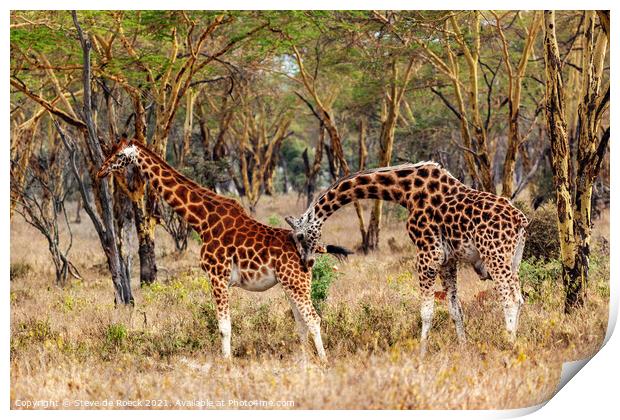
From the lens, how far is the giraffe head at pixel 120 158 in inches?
266

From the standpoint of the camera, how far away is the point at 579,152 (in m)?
7.25

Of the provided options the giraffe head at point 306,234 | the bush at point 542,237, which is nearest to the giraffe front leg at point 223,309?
the giraffe head at point 306,234

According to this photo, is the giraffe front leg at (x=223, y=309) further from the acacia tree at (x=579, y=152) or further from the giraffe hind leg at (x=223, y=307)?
the acacia tree at (x=579, y=152)

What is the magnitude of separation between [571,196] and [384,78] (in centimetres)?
559

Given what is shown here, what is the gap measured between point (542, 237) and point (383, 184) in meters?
3.41

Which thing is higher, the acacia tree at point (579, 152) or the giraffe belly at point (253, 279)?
the acacia tree at point (579, 152)

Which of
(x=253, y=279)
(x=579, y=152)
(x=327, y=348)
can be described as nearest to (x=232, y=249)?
(x=253, y=279)

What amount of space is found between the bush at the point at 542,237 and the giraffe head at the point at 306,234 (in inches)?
139

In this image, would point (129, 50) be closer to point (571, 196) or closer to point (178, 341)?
point (178, 341)

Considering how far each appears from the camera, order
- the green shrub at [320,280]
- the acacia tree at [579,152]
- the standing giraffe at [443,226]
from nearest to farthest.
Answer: the standing giraffe at [443,226], the acacia tree at [579,152], the green shrub at [320,280]

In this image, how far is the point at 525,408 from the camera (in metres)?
5.84

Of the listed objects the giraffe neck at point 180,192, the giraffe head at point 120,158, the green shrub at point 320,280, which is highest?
the giraffe head at point 120,158

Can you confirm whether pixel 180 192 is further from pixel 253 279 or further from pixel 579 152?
pixel 579 152

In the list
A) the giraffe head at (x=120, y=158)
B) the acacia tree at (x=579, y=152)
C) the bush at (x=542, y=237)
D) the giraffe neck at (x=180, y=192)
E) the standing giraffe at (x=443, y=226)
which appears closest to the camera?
the standing giraffe at (x=443, y=226)
